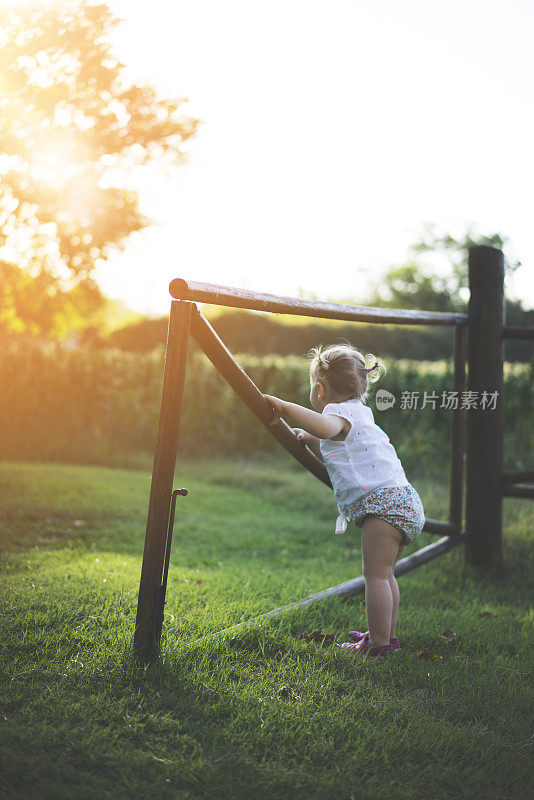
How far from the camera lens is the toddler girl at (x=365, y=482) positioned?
9.02 feet

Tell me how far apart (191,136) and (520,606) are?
215 inches

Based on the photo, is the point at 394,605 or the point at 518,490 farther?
the point at 518,490

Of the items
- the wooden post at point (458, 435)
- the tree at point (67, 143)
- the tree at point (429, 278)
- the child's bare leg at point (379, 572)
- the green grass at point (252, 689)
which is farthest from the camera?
the tree at point (429, 278)

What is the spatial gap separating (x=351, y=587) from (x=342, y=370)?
1177 mm

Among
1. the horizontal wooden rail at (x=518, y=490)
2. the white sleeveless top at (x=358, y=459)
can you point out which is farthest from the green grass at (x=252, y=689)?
the white sleeveless top at (x=358, y=459)

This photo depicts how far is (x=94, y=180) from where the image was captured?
6586 millimetres

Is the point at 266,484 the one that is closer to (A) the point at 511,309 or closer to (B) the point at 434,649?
(B) the point at 434,649

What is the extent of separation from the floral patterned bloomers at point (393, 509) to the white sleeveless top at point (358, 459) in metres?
0.03

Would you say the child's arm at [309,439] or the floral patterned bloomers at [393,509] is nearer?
the floral patterned bloomers at [393,509]


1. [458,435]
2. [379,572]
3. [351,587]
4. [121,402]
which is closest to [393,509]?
[379,572]

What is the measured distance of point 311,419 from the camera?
2.63 metres

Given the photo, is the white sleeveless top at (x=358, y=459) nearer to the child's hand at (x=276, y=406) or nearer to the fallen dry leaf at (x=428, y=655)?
the child's hand at (x=276, y=406)

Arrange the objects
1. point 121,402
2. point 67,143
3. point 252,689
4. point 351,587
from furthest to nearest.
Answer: point 121,402
point 67,143
point 351,587
point 252,689

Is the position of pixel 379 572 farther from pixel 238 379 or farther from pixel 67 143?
pixel 67 143
